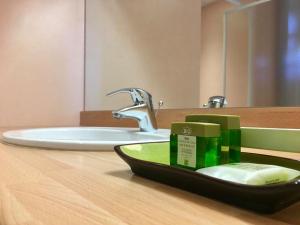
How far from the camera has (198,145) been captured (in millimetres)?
338

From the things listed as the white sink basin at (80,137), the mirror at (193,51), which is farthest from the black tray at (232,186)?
the mirror at (193,51)

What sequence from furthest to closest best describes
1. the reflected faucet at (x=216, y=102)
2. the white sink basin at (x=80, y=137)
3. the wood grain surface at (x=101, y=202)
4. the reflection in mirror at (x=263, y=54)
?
the reflected faucet at (x=216, y=102), the reflection in mirror at (x=263, y=54), the white sink basin at (x=80, y=137), the wood grain surface at (x=101, y=202)

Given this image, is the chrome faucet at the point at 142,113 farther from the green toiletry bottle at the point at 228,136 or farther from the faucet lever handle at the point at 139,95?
the green toiletry bottle at the point at 228,136

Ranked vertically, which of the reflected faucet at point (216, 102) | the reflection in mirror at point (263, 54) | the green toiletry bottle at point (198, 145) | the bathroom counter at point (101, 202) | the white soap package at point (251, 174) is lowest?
the bathroom counter at point (101, 202)

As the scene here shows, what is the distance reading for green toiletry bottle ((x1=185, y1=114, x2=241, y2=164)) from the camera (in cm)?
38

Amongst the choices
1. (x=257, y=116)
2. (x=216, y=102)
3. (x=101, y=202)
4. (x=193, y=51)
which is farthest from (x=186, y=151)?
(x=193, y=51)

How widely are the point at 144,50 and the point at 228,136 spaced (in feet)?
3.46

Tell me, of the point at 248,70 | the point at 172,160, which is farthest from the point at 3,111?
the point at 172,160

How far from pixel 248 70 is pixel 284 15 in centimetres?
17

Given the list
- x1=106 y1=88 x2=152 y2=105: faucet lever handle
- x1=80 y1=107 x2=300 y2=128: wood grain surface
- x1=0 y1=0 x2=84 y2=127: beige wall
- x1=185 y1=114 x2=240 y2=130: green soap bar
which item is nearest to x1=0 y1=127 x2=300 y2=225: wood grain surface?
x1=185 y1=114 x2=240 y2=130: green soap bar

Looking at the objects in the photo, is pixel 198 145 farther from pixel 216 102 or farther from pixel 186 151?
pixel 216 102

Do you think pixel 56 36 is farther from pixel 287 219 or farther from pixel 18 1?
pixel 287 219

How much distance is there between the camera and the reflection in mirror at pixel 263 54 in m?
0.74

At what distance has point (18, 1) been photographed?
1.40 metres
